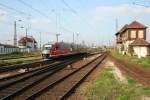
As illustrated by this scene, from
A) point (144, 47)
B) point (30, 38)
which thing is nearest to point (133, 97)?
point (144, 47)

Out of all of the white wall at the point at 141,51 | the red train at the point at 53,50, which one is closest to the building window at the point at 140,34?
the white wall at the point at 141,51

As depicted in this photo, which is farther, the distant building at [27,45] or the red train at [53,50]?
the distant building at [27,45]

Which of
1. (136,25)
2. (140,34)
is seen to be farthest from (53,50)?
(136,25)

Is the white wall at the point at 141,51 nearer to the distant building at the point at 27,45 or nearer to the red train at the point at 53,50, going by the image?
the red train at the point at 53,50

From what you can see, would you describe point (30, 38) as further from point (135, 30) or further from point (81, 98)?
point (81, 98)

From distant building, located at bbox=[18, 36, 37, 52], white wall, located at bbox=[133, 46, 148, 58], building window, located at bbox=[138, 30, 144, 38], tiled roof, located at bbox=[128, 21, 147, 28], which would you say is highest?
tiled roof, located at bbox=[128, 21, 147, 28]

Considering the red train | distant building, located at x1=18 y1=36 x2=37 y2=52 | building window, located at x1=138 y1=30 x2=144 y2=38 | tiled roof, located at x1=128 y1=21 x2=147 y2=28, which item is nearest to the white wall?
building window, located at x1=138 y1=30 x2=144 y2=38

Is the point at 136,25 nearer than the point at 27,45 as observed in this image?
Yes

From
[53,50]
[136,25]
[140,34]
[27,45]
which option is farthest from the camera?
[27,45]

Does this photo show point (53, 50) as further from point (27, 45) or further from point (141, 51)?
point (27, 45)

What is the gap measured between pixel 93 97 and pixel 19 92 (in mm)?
3424

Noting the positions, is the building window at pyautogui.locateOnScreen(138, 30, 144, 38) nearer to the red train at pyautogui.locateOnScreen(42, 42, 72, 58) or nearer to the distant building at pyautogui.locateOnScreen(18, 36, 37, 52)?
the distant building at pyautogui.locateOnScreen(18, 36, 37, 52)

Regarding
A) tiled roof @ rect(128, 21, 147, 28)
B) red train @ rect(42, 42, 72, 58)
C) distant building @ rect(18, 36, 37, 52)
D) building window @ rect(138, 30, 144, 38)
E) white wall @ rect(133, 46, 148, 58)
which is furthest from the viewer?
distant building @ rect(18, 36, 37, 52)

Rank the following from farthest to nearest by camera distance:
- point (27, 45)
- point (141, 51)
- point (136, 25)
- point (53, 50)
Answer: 1. point (27, 45)
2. point (136, 25)
3. point (141, 51)
4. point (53, 50)
